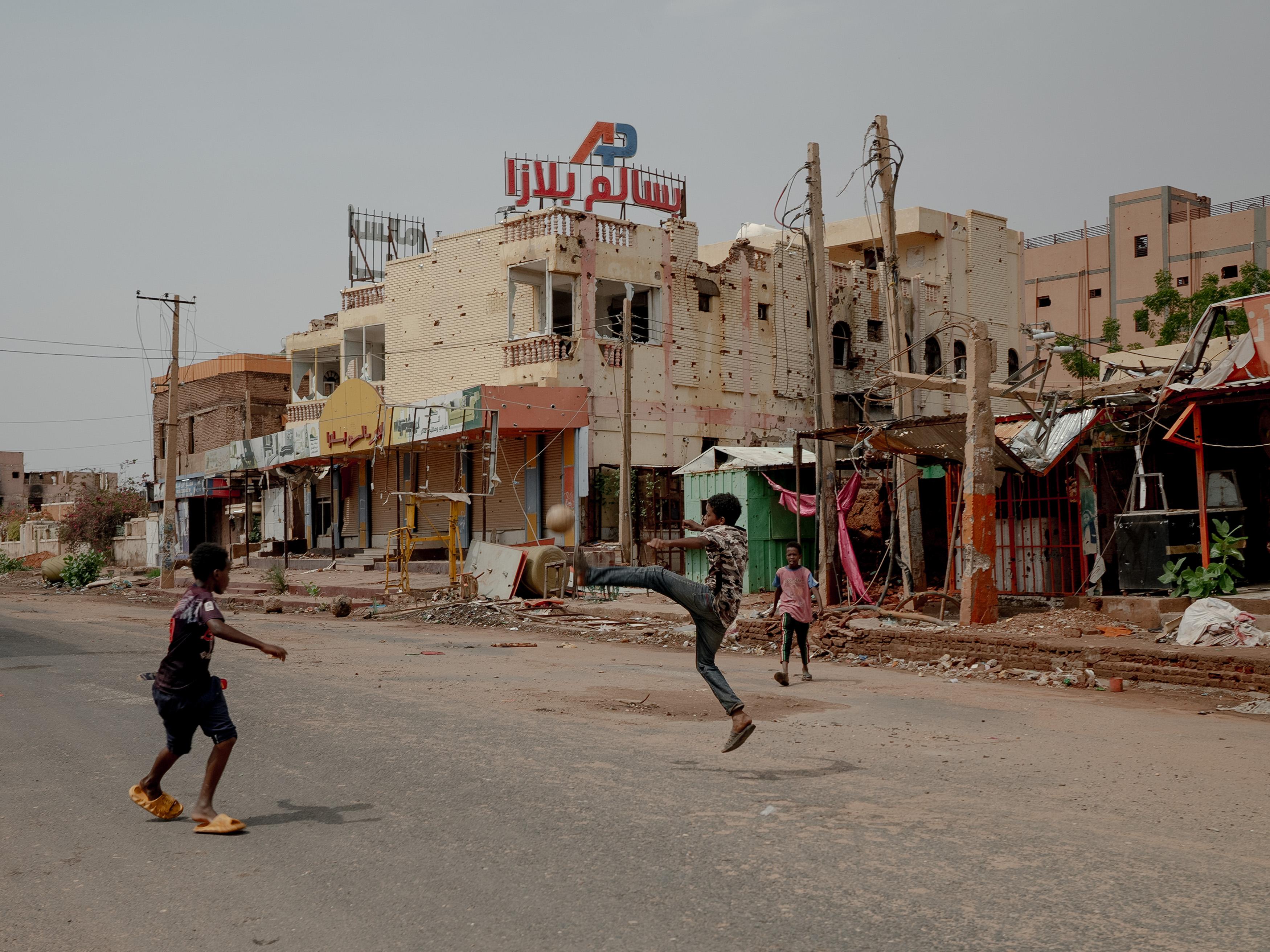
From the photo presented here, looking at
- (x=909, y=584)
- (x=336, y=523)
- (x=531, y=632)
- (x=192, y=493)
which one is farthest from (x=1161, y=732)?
(x=192, y=493)

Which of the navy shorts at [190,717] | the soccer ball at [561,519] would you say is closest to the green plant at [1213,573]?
the navy shorts at [190,717]

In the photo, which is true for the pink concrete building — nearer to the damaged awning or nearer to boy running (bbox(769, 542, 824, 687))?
the damaged awning

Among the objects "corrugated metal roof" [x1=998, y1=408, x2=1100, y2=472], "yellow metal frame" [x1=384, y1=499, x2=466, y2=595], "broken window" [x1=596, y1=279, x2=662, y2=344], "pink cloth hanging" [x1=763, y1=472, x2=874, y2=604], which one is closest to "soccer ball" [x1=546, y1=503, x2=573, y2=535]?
"yellow metal frame" [x1=384, y1=499, x2=466, y2=595]

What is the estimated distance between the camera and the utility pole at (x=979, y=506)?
15289 mm

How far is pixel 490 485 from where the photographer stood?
27406 mm

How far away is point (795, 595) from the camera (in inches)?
467

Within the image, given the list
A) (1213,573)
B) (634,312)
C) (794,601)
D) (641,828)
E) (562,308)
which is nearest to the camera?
(641,828)

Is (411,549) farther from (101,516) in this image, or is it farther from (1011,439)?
(101,516)

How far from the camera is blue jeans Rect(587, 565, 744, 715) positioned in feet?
23.1

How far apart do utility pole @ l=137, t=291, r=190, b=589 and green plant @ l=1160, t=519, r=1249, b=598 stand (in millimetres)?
26330

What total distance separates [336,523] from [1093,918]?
117ft

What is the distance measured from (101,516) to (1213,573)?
156 ft

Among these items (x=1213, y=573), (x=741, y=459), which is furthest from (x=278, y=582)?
(x=1213, y=573)

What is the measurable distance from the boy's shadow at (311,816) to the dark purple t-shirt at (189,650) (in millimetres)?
751
